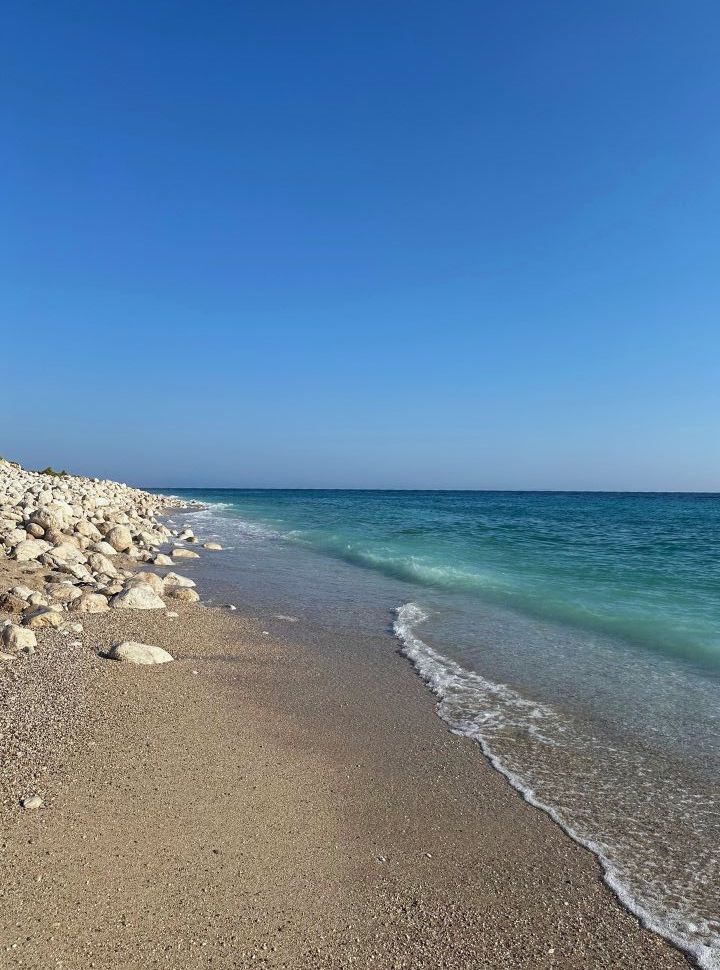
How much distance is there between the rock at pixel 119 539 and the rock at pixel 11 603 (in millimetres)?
7306

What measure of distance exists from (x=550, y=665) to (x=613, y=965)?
15.8ft

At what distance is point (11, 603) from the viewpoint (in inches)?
312

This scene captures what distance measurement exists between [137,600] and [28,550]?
4.32 meters

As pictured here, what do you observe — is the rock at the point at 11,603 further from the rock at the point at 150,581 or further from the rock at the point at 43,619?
the rock at the point at 150,581

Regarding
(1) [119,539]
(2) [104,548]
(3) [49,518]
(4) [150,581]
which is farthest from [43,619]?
(1) [119,539]

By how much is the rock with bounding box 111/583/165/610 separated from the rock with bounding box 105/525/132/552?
6.39 m

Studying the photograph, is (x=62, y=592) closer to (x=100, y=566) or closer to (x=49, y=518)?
(x=100, y=566)

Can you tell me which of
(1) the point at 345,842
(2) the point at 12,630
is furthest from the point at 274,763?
(2) the point at 12,630

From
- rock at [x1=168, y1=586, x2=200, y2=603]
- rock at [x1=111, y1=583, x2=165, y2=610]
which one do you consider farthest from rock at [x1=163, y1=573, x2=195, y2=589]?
rock at [x1=111, y1=583, x2=165, y2=610]

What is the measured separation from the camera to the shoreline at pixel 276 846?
2809mm

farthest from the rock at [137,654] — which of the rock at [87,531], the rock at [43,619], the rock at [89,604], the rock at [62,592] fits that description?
the rock at [87,531]

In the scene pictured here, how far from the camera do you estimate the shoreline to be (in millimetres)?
2809

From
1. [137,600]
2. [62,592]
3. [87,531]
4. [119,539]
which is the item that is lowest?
[137,600]

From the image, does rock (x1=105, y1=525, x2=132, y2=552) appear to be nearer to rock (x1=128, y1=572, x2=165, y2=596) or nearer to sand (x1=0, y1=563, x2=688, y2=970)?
rock (x1=128, y1=572, x2=165, y2=596)
